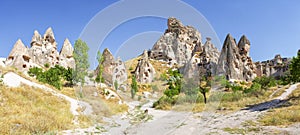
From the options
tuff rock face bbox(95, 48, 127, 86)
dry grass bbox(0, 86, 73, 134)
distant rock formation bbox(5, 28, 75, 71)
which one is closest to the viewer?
dry grass bbox(0, 86, 73, 134)

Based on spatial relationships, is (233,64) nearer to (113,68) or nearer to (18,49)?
(113,68)

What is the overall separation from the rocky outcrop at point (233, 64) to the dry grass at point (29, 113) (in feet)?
115

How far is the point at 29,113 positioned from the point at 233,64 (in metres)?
38.9

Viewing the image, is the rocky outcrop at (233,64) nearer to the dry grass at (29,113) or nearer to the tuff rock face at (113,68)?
the tuff rock face at (113,68)

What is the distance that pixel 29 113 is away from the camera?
26.6ft

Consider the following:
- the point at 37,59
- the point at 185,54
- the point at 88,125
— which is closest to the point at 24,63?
the point at 37,59

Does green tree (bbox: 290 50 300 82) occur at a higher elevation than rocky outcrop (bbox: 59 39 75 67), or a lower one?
lower

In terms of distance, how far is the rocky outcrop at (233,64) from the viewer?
41031mm

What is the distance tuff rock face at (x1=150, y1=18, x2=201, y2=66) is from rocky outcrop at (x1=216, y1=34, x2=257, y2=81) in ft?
55.2

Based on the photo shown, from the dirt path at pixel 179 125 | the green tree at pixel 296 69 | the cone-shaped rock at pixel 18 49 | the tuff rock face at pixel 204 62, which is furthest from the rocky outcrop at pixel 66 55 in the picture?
the green tree at pixel 296 69

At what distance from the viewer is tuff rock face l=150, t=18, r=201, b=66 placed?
202 ft

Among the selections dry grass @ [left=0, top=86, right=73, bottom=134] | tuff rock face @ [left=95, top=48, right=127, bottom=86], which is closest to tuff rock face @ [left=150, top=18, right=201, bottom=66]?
tuff rock face @ [left=95, top=48, right=127, bottom=86]

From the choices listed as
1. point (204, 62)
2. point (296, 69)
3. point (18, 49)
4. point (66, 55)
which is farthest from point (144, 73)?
point (296, 69)

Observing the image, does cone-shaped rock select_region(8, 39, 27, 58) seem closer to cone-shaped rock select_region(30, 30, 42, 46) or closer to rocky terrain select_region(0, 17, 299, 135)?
rocky terrain select_region(0, 17, 299, 135)
